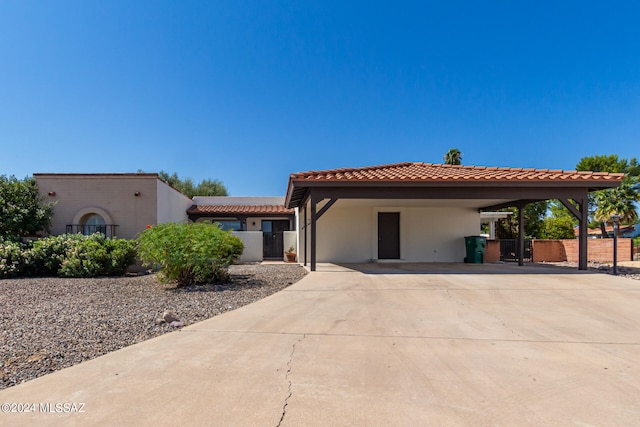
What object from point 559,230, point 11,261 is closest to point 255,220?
point 11,261

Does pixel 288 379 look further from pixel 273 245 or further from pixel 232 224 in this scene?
pixel 232 224

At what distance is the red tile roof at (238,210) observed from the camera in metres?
19.8

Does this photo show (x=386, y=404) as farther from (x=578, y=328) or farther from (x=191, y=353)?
(x=578, y=328)

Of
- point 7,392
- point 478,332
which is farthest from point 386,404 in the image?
point 7,392

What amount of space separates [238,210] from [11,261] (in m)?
10.6

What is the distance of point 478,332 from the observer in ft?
16.1

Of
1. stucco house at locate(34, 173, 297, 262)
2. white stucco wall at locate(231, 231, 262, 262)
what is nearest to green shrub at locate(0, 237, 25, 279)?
stucco house at locate(34, 173, 297, 262)

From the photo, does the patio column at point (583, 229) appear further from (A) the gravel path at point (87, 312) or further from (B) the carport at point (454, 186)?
(A) the gravel path at point (87, 312)

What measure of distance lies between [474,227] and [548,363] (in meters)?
13.8

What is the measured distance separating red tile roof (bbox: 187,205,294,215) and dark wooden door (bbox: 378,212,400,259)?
6.24 metres

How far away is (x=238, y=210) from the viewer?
20.3 m

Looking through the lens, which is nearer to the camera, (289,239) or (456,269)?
(456,269)

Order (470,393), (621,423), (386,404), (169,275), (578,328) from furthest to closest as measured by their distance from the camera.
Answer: (169,275) < (578,328) < (470,393) < (386,404) < (621,423)

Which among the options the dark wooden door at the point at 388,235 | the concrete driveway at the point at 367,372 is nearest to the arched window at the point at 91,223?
the concrete driveway at the point at 367,372
